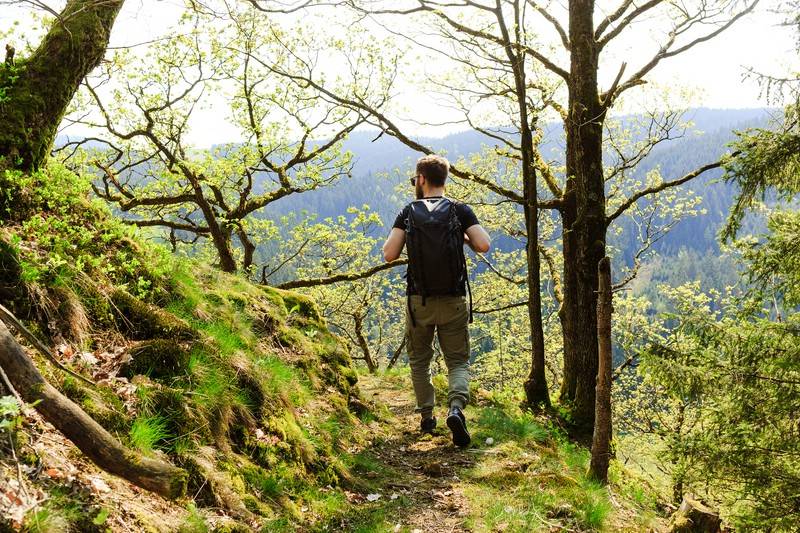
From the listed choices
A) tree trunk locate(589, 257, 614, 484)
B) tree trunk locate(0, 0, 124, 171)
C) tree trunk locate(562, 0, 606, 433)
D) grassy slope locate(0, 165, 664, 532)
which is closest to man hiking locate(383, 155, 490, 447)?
grassy slope locate(0, 165, 664, 532)

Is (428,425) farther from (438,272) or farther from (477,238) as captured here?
(477,238)

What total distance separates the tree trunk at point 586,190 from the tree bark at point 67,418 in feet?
25.2

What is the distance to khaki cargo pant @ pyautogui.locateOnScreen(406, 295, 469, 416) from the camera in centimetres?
593

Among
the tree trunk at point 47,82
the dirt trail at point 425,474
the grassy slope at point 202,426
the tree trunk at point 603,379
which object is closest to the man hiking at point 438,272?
the dirt trail at point 425,474

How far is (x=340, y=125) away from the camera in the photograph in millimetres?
16672

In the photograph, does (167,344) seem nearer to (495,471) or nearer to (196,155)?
(495,471)

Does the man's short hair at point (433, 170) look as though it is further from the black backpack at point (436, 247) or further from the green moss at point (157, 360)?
the green moss at point (157, 360)

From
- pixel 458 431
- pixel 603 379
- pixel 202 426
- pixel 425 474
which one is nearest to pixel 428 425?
pixel 458 431

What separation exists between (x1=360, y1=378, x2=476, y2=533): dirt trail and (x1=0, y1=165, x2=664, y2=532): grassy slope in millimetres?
29

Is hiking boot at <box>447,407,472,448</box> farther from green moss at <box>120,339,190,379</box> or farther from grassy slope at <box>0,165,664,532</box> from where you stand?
green moss at <box>120,339,190,379</box>

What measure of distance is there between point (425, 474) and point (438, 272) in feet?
7.17

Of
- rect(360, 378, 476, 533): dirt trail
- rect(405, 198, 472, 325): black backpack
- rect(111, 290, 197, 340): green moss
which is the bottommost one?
rect(360, 378, 476, 533): dirt trail

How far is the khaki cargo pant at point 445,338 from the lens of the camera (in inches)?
233

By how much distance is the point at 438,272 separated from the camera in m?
5.72
